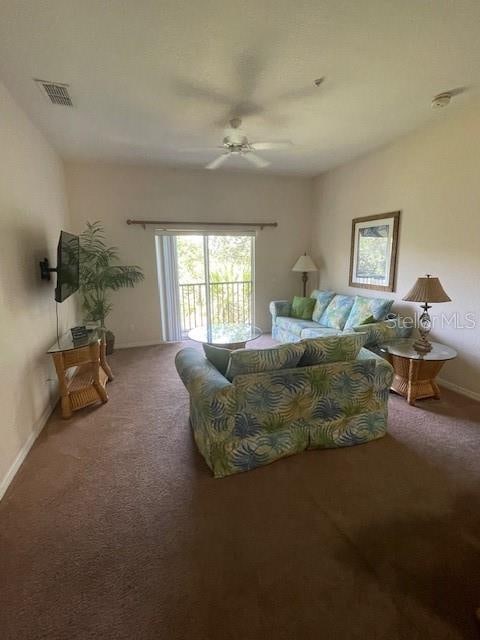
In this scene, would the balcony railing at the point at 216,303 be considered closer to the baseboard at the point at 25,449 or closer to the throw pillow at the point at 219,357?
the baseboard at the point at 25,449

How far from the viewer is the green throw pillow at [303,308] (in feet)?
15.2

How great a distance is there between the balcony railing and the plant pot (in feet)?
4.00

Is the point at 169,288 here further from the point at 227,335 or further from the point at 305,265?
the point at 305,265

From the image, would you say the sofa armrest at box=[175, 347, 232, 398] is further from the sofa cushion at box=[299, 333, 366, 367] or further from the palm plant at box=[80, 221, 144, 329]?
the palm plant at box=[80, 221, 144, 329]

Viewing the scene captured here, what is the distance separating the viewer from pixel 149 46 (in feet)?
6.34

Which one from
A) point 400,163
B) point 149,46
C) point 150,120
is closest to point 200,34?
point 149,46

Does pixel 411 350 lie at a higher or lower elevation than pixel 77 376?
higher

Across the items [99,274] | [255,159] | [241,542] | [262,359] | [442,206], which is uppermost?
[255,159]

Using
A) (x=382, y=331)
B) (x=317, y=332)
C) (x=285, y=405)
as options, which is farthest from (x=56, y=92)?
(x=382, y=331)

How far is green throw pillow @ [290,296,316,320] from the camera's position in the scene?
15.2ft

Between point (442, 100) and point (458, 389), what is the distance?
8.90ft

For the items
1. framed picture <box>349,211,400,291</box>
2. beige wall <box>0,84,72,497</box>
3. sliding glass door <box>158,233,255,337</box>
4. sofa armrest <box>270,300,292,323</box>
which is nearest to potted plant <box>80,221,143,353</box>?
sliding glass door <box>158,233,255,337</box>

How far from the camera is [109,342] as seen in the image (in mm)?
4457

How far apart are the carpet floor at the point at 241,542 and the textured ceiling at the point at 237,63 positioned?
2.74 metres
